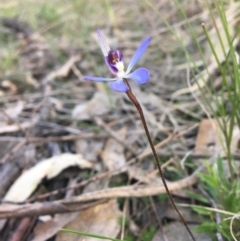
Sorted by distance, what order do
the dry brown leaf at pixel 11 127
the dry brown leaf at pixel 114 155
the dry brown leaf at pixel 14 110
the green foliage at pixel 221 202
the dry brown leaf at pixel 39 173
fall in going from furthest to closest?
the dry brown leaf at pixel 14 110, the dry brown leaf at pixel 11 127, the dry brown leaf at pixel 114 155, the dry brown leaf at pixel 39 173, the green foliage at pixel 221 202

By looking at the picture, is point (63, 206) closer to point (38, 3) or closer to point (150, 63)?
point (150, 63)

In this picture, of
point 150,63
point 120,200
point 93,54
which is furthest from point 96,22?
point 120,200

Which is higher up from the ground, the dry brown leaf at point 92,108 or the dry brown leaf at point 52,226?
the dry brown leaf at point 92,108

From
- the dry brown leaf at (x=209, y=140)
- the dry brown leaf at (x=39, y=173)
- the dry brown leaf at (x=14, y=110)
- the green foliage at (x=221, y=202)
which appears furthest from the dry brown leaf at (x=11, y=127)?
the green foliage at (x=221, y=202)

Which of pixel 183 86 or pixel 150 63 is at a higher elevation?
pixel 150 63

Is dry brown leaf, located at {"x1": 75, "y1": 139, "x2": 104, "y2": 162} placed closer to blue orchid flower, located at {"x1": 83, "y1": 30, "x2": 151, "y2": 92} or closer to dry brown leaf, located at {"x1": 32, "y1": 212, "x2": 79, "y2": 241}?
dry brown leaf, located at {"x1": 32, "y1": 212, "x2": 79, "y2": 241}

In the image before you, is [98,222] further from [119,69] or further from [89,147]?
[119,69]

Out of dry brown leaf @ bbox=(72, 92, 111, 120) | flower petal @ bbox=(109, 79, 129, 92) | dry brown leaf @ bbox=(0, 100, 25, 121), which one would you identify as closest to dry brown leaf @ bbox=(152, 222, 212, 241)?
flower petal @ bbox=(109, 79, 129, 92)

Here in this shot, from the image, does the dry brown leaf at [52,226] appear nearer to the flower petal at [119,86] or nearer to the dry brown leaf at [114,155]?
the dry brown leaf at [114,155]
